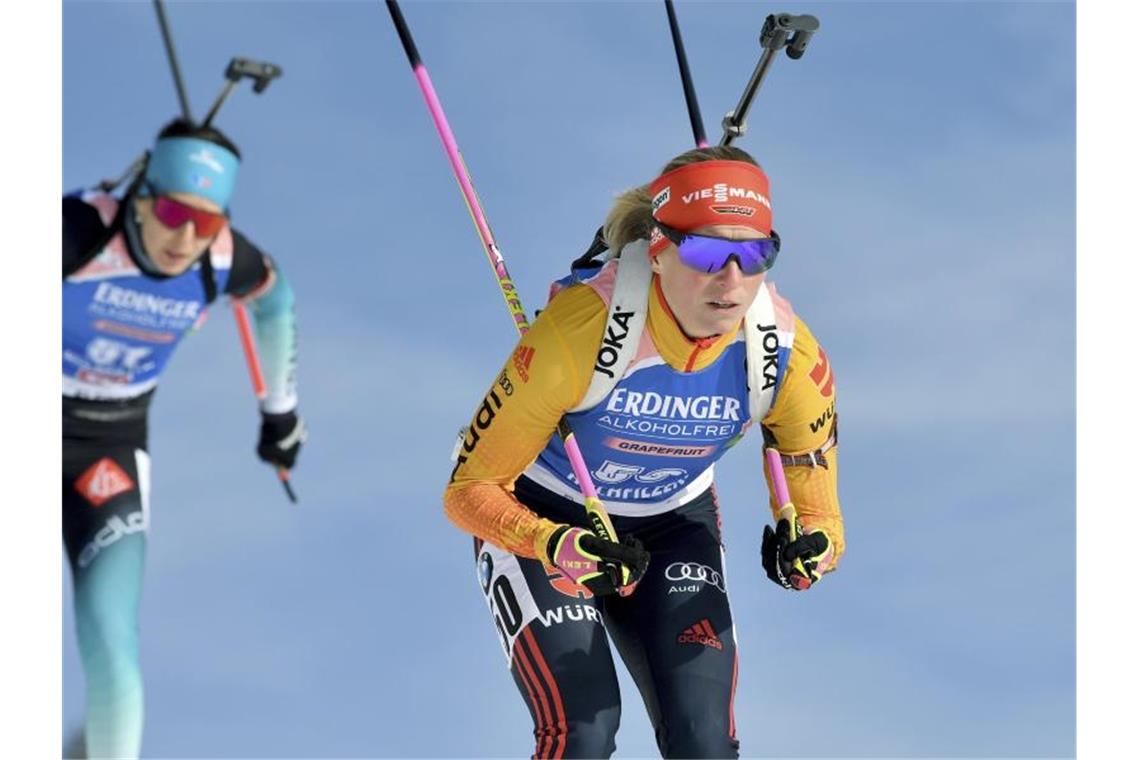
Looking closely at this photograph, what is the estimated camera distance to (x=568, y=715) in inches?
270

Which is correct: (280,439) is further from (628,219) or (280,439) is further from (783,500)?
(783,500)

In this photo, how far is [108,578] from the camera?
21.9 ft

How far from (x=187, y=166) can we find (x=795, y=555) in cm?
269

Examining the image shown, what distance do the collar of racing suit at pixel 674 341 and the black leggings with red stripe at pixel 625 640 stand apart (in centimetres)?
76

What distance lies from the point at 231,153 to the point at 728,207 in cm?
182

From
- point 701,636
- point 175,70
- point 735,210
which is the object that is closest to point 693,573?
point 701,636

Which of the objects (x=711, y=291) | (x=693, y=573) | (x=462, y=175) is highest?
(x=462, y=175)

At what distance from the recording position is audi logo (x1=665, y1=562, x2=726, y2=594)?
7.33 metres

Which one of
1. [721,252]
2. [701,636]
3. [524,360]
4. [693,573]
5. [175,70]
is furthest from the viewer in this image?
[693,573]

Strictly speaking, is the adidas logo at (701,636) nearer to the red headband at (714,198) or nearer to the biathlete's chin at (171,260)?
the red headband at (714,198)

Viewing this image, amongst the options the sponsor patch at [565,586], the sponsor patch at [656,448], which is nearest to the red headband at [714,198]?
the sponsor patch at [656,448]

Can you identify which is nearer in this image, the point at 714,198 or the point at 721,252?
the point at 721,252

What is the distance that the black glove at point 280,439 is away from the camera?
6918 mm
